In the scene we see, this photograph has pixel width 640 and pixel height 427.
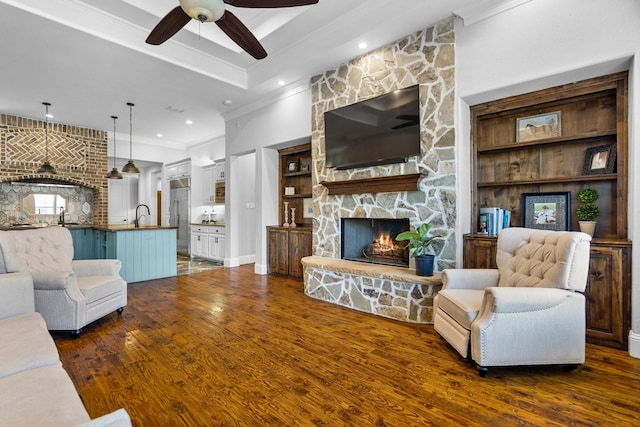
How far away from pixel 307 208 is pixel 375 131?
6.97 ft

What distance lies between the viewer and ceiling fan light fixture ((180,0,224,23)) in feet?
6.84

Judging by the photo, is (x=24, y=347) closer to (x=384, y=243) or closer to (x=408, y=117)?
(x=384, y=243)

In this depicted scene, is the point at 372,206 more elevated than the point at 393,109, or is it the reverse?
the point at 393,109

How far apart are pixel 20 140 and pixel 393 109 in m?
7.39

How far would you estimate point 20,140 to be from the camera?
6246 millimetres

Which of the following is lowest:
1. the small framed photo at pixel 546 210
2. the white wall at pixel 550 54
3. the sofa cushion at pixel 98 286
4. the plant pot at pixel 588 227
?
the sofa cushion at pixel 98 286

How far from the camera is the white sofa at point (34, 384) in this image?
1001 mm

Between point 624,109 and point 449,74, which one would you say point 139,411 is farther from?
point 624,109

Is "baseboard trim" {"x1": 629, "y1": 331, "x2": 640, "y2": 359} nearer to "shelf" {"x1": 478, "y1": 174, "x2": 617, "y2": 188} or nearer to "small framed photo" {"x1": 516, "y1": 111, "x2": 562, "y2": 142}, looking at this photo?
"shelf" {"x1": 478, "y1": 174, "x2": 617, "y2": 188}

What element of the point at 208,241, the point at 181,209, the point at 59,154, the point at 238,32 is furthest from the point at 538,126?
the point at 59,154

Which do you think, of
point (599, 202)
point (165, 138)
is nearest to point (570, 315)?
point (599, 202)

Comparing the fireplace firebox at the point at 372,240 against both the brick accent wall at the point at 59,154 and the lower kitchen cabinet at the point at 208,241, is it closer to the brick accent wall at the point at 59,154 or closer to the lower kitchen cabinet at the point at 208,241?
the lower kitchen cabinet at the point at 208,241

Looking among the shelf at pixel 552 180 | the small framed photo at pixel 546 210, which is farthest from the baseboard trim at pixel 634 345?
the shelf at pixel 552 180

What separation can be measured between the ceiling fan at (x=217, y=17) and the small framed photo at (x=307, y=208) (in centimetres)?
287
